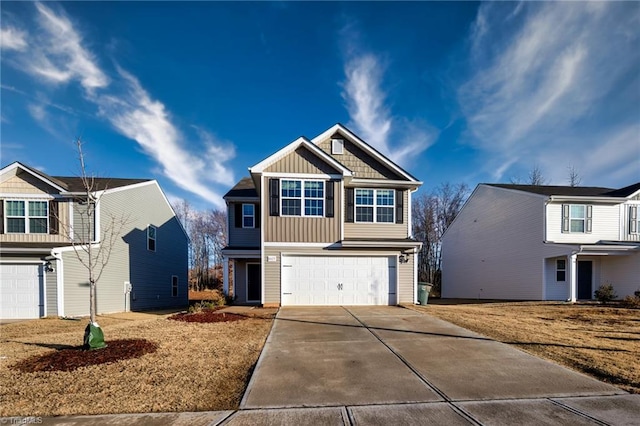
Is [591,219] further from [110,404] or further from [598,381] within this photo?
[110,404]

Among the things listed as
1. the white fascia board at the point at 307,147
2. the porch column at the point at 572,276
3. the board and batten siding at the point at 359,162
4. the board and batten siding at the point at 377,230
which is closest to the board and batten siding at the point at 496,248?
the porch column at the point at 572,276

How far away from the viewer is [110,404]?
13.0 ft

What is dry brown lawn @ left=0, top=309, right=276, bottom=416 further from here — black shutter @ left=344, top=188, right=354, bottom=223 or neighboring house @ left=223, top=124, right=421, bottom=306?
black shutter @ left=344, top=188, right=354, bottom=223

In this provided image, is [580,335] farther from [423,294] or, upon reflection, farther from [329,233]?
[329,233]

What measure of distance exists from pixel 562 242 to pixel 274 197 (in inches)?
603

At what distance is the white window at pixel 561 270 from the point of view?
1634 centimetres

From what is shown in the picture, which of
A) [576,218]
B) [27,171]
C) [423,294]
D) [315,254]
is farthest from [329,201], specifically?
[576,218]

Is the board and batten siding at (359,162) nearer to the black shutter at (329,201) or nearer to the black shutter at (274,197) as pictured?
the black shutter at (329,201)

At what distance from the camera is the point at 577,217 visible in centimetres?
1684

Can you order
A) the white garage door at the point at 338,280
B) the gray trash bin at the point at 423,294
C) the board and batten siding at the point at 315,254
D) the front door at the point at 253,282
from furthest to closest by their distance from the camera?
the front door at the point at 253,282, the gray trash bin at the point at 423,294, the white garage door at the point at 338,280, the board and batten siding at the point at 315,254

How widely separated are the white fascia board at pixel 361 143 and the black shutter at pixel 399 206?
29.4 inches

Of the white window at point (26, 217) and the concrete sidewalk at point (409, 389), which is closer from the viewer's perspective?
the concrete sidewalk at point (409, 389)

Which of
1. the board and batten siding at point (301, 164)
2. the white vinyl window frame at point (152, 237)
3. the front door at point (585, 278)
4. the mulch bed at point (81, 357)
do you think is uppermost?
the board and batten siding at point (301, 164)

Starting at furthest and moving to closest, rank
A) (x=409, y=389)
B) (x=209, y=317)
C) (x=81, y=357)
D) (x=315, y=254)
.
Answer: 1. (x=315, y=254)
2. (x=209, y=317)
3. (x=81, y=357)
4. (x=409, y=389)
